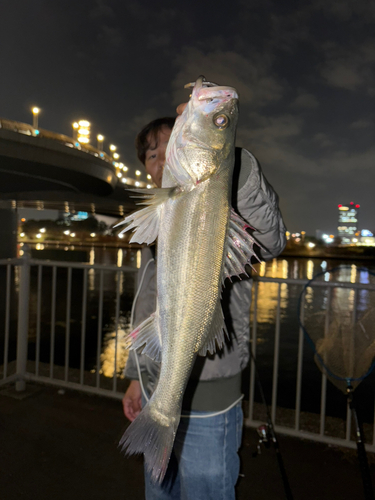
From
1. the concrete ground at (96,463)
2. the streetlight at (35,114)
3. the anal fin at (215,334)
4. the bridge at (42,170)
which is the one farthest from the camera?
the streetlight at (35,114)

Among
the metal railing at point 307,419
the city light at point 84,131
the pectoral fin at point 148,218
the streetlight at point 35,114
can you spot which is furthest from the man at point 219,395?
the city light at point 84,131

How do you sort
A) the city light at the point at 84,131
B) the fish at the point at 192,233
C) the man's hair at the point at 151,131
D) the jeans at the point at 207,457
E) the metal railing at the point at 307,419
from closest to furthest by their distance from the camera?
1. the fish at the point at 192,233
2. the jeans at the point at 207,457
3. the man's hair at the point at 151,131
4. the metal railing at the point at 307,419
5. the city light at the point at 84,131

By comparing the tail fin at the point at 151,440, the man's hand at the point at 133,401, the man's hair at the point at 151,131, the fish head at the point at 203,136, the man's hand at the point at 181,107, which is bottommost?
the man's hand at the point at 133,401

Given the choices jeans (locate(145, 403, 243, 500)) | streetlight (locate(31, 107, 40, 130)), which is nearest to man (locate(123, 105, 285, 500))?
jeans (locate(145, 403, 243, 500))

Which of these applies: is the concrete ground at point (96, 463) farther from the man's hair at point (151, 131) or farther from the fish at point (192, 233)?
the man's hair at point (151, 131)

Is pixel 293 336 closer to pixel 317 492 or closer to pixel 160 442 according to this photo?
pixel 317 492

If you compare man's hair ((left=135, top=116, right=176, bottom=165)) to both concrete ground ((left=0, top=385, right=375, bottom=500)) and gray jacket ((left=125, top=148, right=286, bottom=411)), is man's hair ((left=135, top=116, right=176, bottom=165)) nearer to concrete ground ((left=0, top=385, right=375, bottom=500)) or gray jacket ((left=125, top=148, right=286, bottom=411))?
gray jacket ((left=125, top=148, right=286, bottom=411))

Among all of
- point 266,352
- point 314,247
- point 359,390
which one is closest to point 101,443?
point 359,390

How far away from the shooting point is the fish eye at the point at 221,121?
137 cm

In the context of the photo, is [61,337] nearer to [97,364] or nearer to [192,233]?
[97,364]

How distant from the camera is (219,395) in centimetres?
192

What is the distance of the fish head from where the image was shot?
1335 millimetres

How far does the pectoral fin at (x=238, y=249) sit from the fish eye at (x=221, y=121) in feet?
1.12

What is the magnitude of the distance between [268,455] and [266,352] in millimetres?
5009
